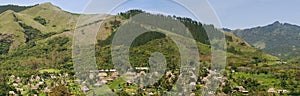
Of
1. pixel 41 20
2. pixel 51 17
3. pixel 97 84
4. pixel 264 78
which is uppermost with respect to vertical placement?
pixel 51 17

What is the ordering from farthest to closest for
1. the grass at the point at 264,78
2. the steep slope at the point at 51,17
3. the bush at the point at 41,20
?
the bush at the point at 41,20 < the steep slope at the point at 51,17 < the grass at the point at 264,78

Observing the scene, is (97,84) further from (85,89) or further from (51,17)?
(51,17)

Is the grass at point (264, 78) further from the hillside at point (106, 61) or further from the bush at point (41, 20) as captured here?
the bush at point (41, 20)

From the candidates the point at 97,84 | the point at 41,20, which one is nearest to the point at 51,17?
the point at 41,20

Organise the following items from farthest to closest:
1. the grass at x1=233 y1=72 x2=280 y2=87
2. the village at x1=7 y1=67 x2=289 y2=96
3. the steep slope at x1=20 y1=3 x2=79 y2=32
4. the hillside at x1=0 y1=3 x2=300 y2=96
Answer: the steep slope at x1=20 y1=3 x2=79 y2=32, the grass at x1=233 y1=72 x2=280 y2=87, the hillside at x1=0 y1=3 x2=300 y2=96, the village at x1=7 y1=67 x2=289 y2=96

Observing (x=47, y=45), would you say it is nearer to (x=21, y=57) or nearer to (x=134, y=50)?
(x=21, y=57)

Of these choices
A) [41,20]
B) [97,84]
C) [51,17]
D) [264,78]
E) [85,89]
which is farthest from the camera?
[51,17]

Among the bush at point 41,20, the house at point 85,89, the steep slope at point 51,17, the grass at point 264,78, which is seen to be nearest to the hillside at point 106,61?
the grass at point 264,78

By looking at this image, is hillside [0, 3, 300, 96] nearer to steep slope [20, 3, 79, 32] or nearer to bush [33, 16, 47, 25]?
steep slope [20, 3, 79, 32]

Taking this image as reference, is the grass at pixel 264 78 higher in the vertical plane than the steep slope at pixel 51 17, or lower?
lower

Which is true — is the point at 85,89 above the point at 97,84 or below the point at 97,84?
below

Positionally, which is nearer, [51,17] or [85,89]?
[85,89]

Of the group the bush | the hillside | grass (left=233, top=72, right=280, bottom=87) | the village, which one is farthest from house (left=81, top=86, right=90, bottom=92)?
the bush
